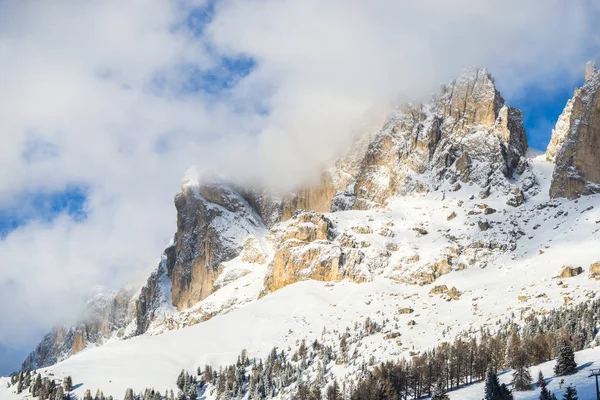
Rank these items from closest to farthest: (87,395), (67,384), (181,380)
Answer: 1. (87,395)
2. (67,384)
3. (181,380)

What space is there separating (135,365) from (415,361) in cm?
9180

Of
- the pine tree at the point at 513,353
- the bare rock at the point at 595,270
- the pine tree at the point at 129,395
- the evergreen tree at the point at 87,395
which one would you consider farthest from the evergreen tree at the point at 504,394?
the evergreen tree at the point at 87,395

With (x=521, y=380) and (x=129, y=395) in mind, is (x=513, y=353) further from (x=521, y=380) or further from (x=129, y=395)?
(x=129, y=395)

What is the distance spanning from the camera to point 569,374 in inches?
4427

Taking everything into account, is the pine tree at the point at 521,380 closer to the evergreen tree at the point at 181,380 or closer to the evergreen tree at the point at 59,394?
the evergreen tree at the point at 181,380

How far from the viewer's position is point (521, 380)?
113062 millimetres

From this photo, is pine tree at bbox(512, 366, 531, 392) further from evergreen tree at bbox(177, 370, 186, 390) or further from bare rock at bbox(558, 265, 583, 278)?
evergreen tree at bbox(177, 370, 186, 390)

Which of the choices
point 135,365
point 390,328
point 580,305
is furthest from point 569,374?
point 135,365

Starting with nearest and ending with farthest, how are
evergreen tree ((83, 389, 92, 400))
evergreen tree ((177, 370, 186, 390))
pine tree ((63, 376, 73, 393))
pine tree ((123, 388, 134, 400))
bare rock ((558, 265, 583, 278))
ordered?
evergreen tree ((83, 389, 92, 400)), pine tree ((123, 388, 134, 400)), pine tree ((63, 376, 73, 393)), evergreen tree ((177, 370, 186, 390)), bare rock ((558, 265, 583, 278))

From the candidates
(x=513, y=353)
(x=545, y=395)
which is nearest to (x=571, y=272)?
(x=513, y=353)

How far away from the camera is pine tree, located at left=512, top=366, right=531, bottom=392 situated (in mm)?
112500

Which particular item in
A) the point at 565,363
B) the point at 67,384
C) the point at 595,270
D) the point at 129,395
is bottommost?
the point at 129,395

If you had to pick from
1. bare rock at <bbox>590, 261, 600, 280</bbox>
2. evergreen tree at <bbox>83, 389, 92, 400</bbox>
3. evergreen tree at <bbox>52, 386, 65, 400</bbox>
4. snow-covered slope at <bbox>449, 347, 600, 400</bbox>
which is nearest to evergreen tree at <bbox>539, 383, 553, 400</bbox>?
snow-covered slope at <bbox>449, 347, 600, 400</bbox>

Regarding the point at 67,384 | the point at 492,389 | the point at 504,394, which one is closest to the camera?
the point at 504,394
